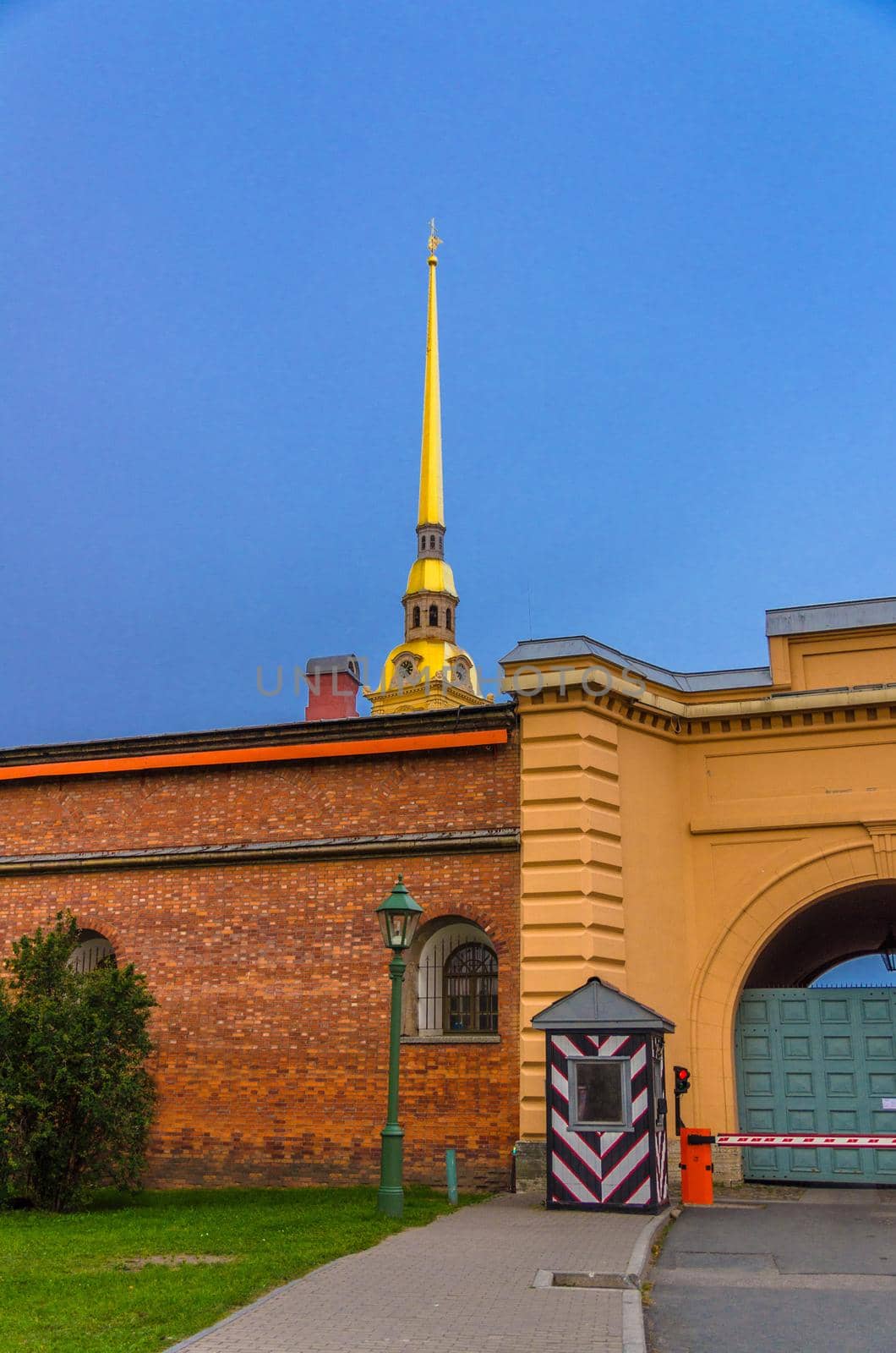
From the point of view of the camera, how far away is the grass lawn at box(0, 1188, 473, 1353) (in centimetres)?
793

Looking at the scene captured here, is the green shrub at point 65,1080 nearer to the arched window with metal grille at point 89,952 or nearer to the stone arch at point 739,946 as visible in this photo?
the arched window with metal grille at point 89,952

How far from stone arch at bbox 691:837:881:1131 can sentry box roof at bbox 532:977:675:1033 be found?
3.09 meters

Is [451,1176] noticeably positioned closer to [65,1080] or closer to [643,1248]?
[643,1248]

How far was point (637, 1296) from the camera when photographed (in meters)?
8.62

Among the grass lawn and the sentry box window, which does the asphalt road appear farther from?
the grass lawn

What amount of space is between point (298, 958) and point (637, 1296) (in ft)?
27.2

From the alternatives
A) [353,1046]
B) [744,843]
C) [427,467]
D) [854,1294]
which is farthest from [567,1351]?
[427,467]

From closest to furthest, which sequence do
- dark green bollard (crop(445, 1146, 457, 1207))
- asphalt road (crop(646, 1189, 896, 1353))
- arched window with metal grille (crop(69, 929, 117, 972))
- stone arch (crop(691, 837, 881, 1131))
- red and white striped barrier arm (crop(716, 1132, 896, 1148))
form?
1. asphalt road (crop(646, 1189, 896, 1353))
2. dark green bollard (crop(445, 1146, 457, 1207))
3. red and white striped barrier arm (crop(716, 1132, 896, 1148))
4. stone arch (crop(691, 837, 881, 1131))
5. arched window with metal grille (crop(69, 929, 117, 972))

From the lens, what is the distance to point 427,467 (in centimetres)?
7481

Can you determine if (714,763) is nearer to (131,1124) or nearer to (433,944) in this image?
(433,944)

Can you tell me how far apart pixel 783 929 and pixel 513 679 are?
5397 millimetres

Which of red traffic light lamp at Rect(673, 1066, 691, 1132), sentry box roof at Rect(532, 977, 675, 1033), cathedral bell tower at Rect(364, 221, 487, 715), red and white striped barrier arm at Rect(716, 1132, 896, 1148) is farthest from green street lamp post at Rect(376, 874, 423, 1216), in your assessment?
cathedral bell tower at Rect(364, 221, 487, 715)

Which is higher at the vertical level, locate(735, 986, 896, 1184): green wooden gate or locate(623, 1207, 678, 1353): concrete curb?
locate(735, 986, 896, 1184): green wooden gate

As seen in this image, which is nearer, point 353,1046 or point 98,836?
point 353,1046
